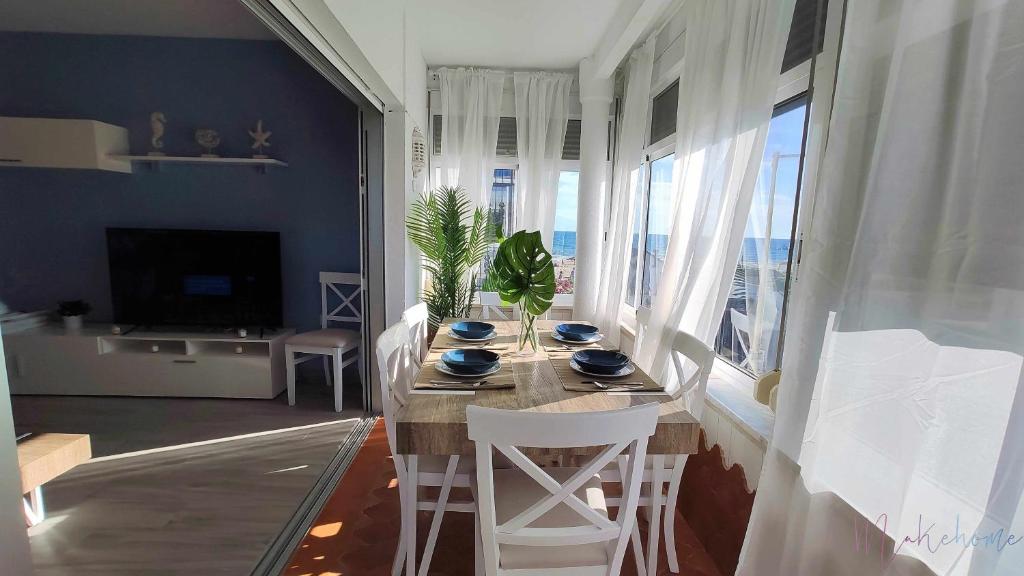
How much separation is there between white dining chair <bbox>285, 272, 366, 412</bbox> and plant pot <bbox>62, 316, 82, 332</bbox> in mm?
1482

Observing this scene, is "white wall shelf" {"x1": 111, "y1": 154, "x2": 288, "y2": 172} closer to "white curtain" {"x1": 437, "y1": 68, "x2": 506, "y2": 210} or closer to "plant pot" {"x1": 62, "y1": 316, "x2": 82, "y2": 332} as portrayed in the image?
"plant pot" {"x1": 62, "y1": 316, "x2": 82, "y2": 332}

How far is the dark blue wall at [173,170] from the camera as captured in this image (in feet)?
10.6

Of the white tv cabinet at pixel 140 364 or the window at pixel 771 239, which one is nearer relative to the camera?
the window at pixel 771 239

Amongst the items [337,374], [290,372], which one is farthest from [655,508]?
[290,372]

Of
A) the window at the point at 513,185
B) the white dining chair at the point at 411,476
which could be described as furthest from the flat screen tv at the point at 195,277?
the white dining chair at the point at 411,476

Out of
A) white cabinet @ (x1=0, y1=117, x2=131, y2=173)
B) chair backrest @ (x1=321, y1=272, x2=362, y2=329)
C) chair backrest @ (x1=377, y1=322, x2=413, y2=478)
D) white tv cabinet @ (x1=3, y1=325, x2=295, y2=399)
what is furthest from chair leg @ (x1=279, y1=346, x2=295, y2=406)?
white cabinet @ (x1=0, y1=117, x2=131, y2=173)

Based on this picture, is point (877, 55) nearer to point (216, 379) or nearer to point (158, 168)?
point (216, 379)

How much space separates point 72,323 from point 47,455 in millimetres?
1930

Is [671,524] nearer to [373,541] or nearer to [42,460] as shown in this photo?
[373,541]

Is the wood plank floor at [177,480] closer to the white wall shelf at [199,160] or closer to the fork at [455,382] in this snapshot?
the fork at [455,382]

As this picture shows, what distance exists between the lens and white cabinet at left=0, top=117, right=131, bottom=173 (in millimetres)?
2967

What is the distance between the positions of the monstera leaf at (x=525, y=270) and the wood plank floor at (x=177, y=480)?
1457 millimetres

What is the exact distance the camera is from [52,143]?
119 inches

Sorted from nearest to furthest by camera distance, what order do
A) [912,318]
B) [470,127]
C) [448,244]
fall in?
[912,318] → [448,244] → [470,127]
